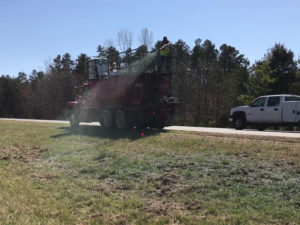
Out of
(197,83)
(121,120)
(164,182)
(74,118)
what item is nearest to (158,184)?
(164,182)

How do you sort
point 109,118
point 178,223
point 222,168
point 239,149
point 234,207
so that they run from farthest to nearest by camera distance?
1. point 109,118
2. point 239,149
3. point 222,168
4. point 234,207
5. point 178,223

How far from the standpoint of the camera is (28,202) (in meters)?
5.73

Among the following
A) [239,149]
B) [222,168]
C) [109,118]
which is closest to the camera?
[222,168]

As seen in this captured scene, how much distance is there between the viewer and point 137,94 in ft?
48.0

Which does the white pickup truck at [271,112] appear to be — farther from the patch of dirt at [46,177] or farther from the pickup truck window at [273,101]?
the patch of dirt at [46,177]

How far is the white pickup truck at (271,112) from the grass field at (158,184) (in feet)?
17.4

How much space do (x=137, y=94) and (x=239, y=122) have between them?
21.2 ft

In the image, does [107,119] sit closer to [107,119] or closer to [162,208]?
[107,119]

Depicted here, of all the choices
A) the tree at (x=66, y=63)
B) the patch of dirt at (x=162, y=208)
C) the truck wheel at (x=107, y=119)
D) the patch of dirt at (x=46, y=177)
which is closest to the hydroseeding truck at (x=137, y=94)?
the truck wheel at (x=107, y=119)

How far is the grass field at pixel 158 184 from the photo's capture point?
196 inches

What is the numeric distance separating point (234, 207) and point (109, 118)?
1145 cm

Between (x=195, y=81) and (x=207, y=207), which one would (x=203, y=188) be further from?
(x=195, y=81)

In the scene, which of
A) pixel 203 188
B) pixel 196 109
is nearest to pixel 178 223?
pixel 203 188

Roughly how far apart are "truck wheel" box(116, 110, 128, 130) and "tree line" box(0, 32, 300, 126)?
2499mm
